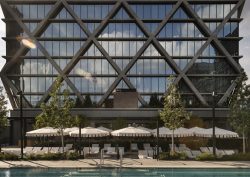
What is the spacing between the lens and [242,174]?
2552 centimetres

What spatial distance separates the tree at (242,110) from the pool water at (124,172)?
873cm

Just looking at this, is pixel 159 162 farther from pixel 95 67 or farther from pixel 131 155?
pixel 95 67

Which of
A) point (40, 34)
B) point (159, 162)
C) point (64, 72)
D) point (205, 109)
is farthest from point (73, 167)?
point (40, 34)

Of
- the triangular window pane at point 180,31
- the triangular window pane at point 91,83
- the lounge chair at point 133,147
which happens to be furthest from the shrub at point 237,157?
the triangular window pane at point 180,31

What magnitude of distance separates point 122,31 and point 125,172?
42.7m

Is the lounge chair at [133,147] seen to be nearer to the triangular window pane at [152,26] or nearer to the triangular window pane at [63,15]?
the triangular window pane at [152,26]

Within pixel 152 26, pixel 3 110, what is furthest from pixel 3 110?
pixel 152 26

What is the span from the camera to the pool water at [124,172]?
2512cm

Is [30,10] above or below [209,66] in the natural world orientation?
above

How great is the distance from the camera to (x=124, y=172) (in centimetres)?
2609

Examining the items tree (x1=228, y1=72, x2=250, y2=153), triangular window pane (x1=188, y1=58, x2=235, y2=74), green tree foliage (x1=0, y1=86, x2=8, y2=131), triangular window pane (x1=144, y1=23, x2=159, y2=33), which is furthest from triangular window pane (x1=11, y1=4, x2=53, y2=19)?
tree (x1=228, y1=72, x2=250, y2=153)

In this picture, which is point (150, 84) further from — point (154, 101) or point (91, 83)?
point (91, 83)

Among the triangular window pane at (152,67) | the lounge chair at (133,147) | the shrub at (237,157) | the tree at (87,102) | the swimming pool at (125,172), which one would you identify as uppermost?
the triangular window pane at (152,67)

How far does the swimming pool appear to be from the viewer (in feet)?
82.4
